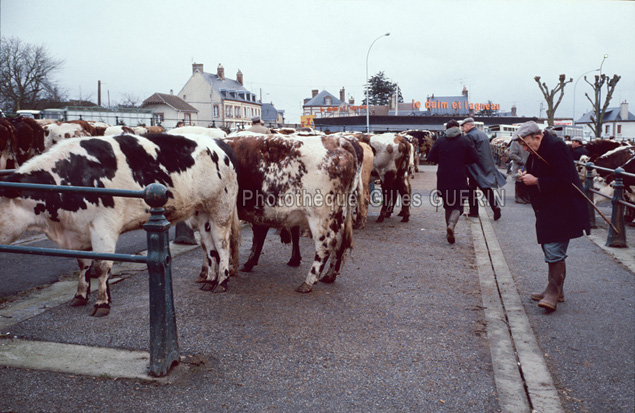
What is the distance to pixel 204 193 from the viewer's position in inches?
222

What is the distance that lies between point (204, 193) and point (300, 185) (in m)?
1.13

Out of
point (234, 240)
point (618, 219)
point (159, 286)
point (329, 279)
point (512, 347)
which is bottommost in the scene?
point (512, 347)

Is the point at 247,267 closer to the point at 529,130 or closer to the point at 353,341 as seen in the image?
the point at 353,341

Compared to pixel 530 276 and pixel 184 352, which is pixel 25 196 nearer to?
A: pixel 184 352

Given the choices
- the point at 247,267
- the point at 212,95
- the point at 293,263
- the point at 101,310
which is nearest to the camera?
the point at 101,310

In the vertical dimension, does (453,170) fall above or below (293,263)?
above

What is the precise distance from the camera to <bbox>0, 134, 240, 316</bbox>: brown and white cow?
466 centimetres

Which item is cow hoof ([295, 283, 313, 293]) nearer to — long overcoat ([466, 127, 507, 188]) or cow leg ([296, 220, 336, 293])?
cow leg ([296, 220, 336, 293])

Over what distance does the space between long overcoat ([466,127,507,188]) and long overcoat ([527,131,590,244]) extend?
4900 mm

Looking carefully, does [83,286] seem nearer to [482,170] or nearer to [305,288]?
[305,288]

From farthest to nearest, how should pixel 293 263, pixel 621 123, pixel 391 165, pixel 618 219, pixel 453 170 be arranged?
pixel 621 123 < pixel 391 165 < pixel 453 170 < pixel 618 219 < pixel 293 263

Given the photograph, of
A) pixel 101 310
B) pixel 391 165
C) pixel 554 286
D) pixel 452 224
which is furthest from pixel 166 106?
pixel 554 286

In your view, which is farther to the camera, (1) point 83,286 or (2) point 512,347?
(1) point 83,286

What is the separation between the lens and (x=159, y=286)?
3521mm
